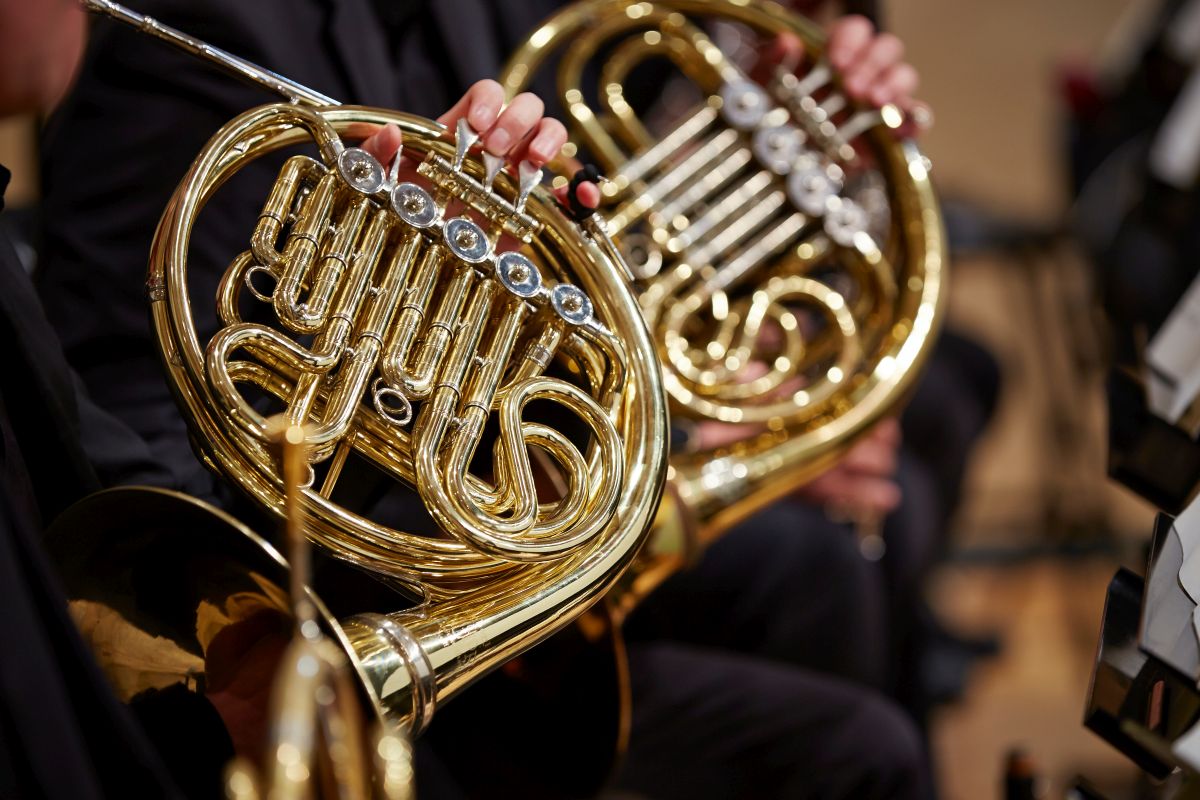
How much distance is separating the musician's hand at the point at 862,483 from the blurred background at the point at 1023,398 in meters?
0.38

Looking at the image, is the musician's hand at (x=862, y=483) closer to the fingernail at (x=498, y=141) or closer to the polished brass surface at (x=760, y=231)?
the polished brass surface at (x=760, y=231)

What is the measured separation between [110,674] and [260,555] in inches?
5.0

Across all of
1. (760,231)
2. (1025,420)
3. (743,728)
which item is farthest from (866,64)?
(1025,420)

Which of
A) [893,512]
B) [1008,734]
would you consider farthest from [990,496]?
[893,512]

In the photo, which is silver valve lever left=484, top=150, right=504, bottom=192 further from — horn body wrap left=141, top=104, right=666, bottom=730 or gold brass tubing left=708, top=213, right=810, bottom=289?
gold brass tubing left=708, top=213, right=810, bottom=289

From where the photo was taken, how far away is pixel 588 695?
97cm

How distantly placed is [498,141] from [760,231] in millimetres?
531

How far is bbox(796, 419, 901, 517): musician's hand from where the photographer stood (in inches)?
57.1

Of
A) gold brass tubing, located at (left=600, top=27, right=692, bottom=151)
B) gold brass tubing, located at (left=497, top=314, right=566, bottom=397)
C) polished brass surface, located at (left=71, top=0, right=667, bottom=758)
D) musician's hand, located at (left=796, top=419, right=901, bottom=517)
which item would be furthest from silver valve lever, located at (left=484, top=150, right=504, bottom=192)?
musician's hand, located at (left=796, top=419, right=901, bottom=517)

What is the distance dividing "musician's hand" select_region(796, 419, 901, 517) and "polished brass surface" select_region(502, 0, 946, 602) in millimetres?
189

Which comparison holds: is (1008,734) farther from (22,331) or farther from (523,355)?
(22,331)

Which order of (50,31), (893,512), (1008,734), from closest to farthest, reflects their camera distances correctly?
(50,31), (893,512), (1008,734)

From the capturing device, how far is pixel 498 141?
0.83 m

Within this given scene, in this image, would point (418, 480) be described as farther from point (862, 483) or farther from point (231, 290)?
point (862, 483)
